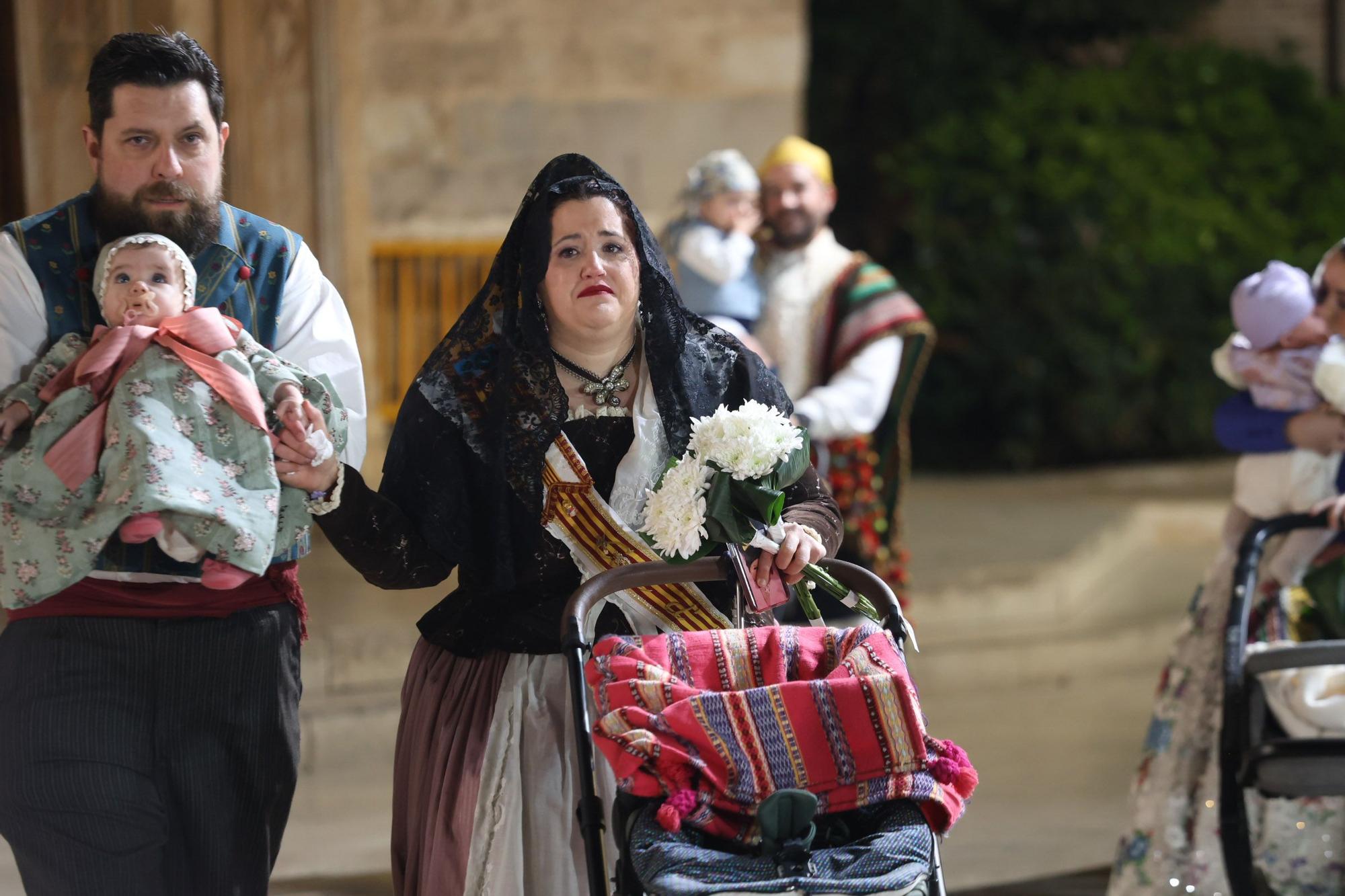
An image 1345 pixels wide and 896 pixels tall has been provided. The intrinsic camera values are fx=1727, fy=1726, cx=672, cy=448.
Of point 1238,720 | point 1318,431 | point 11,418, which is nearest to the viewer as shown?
point 11,418

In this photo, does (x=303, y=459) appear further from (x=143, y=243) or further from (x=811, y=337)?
(x=811, y=337)

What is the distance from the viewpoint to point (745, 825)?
2.61 m

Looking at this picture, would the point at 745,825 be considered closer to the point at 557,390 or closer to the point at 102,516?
the point at 557,390

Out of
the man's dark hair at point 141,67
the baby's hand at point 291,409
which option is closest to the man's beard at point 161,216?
the man's dark hair at point 141,67

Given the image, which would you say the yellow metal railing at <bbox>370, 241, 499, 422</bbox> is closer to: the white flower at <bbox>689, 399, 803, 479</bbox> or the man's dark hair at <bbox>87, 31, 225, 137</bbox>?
the man's dark hair at <bbox>87, 31, 225, 137</bbox>

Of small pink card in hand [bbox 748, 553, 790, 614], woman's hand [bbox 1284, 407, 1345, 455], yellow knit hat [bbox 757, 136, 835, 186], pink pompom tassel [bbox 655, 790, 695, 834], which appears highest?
yellow knit hat [bbox 757, 136, 835, 186]

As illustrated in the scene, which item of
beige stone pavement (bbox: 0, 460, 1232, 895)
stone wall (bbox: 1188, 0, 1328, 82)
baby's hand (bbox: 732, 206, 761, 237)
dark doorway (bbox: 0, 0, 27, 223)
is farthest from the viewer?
stone wall (bbox: 1188, 0, 1328, 82)

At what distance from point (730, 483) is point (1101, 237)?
8763 millimetres

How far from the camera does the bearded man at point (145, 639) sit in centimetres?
288

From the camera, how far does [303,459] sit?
2.90 metres

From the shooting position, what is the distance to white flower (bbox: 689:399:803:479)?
281 centimetres

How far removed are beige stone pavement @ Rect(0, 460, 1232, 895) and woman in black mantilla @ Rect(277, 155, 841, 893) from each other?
1782mm

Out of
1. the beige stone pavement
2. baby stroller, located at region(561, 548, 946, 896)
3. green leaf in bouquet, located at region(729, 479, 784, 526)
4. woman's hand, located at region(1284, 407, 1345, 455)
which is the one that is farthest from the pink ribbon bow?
woman's hand, located at region(1284, 407, 1345, 455)

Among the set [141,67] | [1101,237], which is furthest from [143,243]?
[1101,237]
